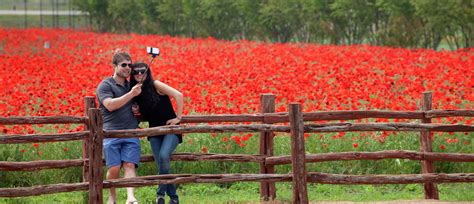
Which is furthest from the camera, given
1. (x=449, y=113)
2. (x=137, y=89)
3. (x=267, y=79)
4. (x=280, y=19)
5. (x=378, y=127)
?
(x=280, y=19)

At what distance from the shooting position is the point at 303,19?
1844 inches

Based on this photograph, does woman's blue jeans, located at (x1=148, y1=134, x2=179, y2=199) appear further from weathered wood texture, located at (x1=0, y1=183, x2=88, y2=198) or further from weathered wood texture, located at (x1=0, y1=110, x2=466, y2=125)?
weathered wood texture, located at (x1=0, y1=110, x2=466, y2=125)

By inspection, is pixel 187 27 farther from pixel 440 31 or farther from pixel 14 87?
pixel 14 87

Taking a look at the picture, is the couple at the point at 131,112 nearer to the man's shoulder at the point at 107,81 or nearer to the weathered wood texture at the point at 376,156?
the man's shoulder at the point at 107,81

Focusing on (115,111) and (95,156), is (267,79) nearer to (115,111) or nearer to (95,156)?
(115,111)

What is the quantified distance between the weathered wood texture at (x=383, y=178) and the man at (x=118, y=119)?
5.88 feet

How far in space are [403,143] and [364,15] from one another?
27.7 meters

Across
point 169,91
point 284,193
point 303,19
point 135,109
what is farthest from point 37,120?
point 303,19

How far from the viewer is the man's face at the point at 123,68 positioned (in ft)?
36.3

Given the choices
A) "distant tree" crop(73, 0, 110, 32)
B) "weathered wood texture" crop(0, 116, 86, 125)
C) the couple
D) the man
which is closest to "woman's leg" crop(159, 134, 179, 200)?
the couple

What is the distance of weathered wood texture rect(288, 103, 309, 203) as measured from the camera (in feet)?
37.0

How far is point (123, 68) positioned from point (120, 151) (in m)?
0.84

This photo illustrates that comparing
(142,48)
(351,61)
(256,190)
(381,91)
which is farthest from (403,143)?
(142,48)

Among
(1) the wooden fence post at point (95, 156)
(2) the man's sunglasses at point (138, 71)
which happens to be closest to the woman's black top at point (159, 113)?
(2) the man's sunglasses at point (138, 71)
